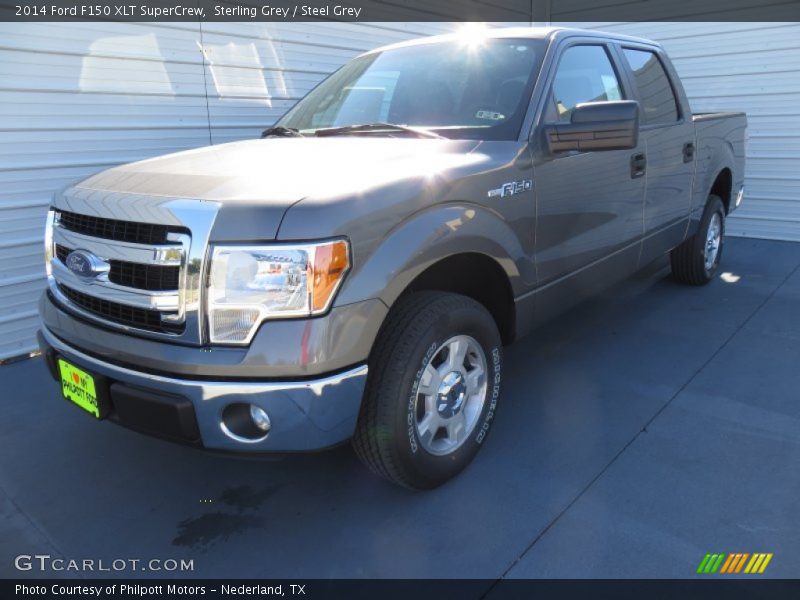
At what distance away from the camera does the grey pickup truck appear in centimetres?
198

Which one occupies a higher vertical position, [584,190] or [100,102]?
[100,102]

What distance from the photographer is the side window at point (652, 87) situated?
154 inches

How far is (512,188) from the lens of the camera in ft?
8.79

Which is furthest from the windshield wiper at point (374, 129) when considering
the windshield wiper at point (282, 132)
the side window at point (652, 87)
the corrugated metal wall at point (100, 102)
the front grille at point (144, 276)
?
the corrugated metal wall at point (100, 102)

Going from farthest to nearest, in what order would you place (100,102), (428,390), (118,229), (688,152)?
1. (100,102)
2. (688,152)
3. (428,390)
4. (118,229)

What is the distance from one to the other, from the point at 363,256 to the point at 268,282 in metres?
0.32

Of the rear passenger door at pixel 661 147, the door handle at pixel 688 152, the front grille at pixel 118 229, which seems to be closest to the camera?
the front grille at pixel 118 229

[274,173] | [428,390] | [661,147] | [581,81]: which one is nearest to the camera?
[274,173]

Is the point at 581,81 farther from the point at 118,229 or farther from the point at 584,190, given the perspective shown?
the point at 118,229

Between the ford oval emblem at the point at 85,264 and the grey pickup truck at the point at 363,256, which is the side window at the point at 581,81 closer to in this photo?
the grey pickup truck at the point at 363,256

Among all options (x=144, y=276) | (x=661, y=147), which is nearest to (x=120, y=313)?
(x=144, y=276)

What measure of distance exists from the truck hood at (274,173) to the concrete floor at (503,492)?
123cm
